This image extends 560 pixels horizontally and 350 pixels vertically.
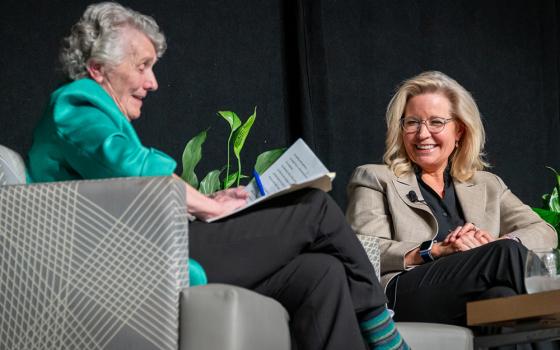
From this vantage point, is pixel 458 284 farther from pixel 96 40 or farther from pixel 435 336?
pixel 96 40

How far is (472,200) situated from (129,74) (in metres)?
1.32

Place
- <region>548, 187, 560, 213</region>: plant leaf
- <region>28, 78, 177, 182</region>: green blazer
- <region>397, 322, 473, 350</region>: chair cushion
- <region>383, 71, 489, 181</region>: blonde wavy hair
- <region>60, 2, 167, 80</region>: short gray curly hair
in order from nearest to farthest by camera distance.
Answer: <region>28, 78, 177, 182</region>: green blazer, <region>60, 2, 167, 80</region>: short gray curly hair, <region>397, 322, 473, 350</region>: chair cushion, <region>383, 71, 489, 181</region>: blonde wavy hair, <region>548, 187, 560, 213</region>: plant leaf

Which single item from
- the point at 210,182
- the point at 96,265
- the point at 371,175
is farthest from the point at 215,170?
the point at 96,265

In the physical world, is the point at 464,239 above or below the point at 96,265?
below

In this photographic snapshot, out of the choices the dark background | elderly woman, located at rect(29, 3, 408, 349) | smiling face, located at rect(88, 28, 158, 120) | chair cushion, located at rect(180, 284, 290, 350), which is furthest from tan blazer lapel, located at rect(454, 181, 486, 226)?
chair cushion, located at rect(180, 284, 290, 350)

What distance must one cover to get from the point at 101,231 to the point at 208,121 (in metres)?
1.86

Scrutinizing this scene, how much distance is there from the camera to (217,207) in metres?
1.99

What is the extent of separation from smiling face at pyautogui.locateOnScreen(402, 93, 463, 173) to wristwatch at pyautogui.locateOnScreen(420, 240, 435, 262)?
0.37m

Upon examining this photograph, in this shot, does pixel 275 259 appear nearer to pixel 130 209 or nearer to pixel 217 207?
pixel 217 207

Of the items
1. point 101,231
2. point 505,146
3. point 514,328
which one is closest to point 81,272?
point 101,231

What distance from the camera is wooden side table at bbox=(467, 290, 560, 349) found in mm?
2170

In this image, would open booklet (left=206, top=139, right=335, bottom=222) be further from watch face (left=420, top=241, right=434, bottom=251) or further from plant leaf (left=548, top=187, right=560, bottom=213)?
plant leaf (left=548, top=187, right=560, bottom=213)

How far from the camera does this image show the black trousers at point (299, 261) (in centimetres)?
191

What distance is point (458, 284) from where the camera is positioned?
8.44ft
